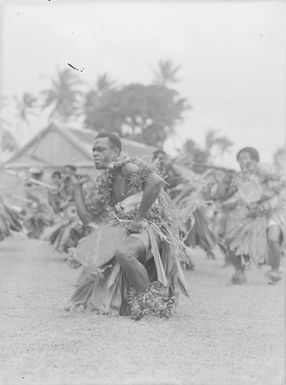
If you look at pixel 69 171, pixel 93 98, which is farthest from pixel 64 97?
pixel 69 171

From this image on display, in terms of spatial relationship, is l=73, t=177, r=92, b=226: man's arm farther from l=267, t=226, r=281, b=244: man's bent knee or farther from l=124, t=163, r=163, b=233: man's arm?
l=267, t=226, r=281, b=244: man's bent knee

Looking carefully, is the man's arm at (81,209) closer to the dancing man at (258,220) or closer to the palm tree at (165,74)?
the dancing man at (258,220)

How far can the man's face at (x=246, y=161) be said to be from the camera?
22.2 ft

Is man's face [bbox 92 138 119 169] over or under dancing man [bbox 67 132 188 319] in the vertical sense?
over

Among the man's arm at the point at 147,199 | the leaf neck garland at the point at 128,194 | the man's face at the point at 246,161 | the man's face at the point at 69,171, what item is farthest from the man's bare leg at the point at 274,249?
the man's face at the point at 69,171

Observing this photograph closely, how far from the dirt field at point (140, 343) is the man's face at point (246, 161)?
5.39ft

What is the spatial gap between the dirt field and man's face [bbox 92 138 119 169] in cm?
97

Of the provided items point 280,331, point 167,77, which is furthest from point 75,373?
point 167,77

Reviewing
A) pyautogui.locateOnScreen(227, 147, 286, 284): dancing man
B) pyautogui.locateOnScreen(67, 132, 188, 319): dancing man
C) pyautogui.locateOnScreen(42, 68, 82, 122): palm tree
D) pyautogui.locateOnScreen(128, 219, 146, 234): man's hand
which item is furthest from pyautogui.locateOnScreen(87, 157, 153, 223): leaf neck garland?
pyautogui.locateOnScreen(42, 68, 82, 122): palm tree

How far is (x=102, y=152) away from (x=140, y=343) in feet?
4.54

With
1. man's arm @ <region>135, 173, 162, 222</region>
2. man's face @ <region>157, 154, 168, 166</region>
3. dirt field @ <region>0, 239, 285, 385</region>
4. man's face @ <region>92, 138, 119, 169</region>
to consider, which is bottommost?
dirt field @ <region>0, 239, 285, 385</region>

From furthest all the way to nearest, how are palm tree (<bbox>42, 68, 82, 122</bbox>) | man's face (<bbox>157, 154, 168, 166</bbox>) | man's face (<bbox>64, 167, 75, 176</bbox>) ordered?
palm tree (<bbox>42, 68, 82, 122</bbox>)
man's face (<bbox>64, 167, 75, 176</bbox>)
man's face (<bbox>157, 154, 168, 166</bbox>)

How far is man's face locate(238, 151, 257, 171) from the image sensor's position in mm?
6762

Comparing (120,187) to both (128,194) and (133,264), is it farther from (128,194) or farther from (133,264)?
(133,264)
